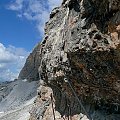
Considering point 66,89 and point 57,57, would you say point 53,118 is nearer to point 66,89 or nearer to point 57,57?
point 66,89

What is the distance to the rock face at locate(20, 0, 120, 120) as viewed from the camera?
42.1ft

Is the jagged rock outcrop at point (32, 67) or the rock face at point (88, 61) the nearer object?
the rock face at point (88, 61)

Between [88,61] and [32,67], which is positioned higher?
[32,67]

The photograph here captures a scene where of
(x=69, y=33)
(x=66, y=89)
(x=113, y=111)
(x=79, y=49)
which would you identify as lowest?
(x=113, y=111)

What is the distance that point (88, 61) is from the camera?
46.7 ft

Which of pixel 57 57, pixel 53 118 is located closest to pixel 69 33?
pixel 57 57

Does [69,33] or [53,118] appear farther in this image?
[53,118]

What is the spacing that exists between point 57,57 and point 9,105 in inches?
2817

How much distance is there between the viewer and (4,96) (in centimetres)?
9669

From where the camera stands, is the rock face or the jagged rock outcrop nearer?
the rock face

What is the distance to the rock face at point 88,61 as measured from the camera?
1284cm

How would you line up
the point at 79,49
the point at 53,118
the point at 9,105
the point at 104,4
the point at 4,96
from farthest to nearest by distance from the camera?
the point at 4,96 < the point at 9,105 < the point at 53,118 < the point at 79,49 < the point at 104,4

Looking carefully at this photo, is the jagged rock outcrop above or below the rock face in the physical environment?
above

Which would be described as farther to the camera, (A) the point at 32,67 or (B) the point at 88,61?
(A) the point at 32,67
